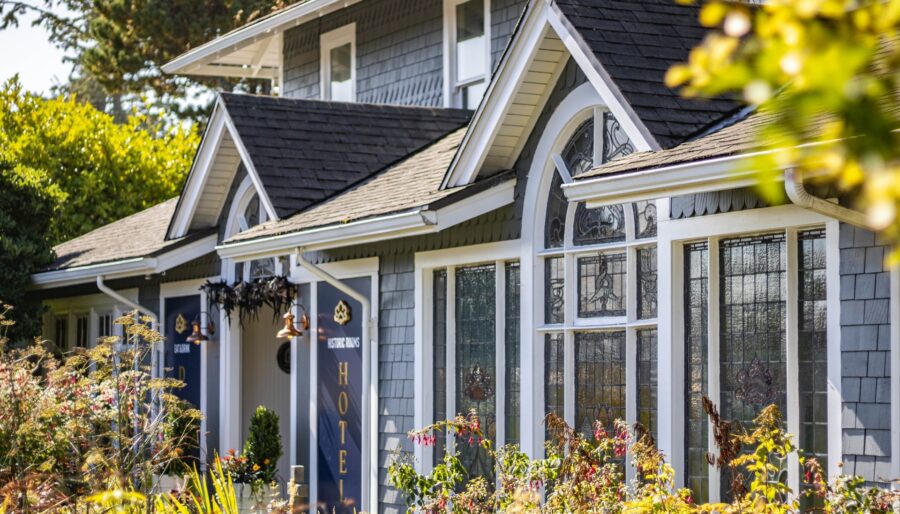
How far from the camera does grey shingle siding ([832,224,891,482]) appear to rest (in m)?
7.60

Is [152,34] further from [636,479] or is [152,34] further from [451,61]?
[636,479]

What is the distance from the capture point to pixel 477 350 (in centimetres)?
1183

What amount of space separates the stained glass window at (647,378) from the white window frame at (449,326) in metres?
1.82

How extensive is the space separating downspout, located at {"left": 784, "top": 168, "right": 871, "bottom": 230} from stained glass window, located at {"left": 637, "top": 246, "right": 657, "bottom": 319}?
2.00 m

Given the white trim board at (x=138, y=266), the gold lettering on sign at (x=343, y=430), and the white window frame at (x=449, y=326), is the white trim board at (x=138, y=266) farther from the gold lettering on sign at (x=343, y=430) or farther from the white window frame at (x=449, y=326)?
the white window frame at (x=449, y=326)

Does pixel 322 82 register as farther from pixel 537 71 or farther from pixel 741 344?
pixel 741 344

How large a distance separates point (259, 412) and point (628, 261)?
20.4 ft

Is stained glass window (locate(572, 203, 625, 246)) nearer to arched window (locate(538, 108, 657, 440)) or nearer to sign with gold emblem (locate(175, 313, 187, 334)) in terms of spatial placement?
arched window (locate(538, 108, 657, 440))

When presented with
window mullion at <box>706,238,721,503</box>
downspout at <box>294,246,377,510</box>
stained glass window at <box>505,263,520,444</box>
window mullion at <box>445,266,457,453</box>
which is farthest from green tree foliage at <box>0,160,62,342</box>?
window mullion at <box>706,238,721,503</box>

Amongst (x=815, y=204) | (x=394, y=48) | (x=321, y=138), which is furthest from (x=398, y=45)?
(x=815, y=204)

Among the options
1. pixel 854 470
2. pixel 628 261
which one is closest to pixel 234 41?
pixel 628 261

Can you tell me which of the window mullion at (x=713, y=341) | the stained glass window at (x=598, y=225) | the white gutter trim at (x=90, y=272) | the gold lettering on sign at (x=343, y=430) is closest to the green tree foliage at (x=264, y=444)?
the gold lettering on sign at (x=343, y=430)

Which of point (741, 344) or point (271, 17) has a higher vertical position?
point (271, 17)

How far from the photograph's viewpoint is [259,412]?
48.5 ft
